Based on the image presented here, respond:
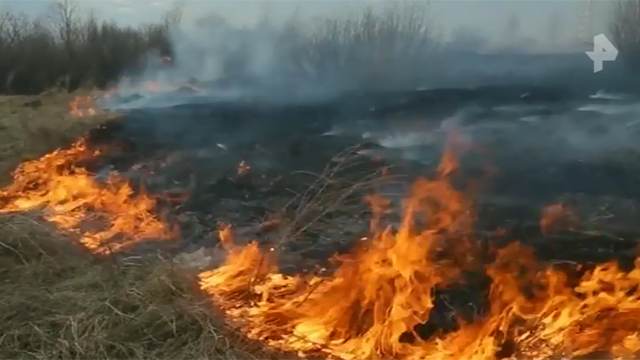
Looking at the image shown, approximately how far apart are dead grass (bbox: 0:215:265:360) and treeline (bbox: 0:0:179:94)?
8.06 meters

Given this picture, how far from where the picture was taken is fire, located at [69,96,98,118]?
465 inches

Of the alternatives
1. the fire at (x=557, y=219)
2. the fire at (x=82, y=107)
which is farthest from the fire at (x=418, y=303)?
the fire at (x=82, y=107)

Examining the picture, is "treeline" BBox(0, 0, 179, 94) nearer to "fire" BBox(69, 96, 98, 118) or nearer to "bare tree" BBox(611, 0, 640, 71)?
"fire" BBox(69, 96, 98, 118)

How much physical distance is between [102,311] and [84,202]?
9.66 feet

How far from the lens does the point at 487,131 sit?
747 cm

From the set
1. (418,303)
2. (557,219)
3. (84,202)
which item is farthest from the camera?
(84,202)

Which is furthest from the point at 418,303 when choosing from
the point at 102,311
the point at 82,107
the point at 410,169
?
the point at 82,107

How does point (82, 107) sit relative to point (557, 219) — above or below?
below

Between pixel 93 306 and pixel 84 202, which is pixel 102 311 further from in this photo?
pixel 84 202

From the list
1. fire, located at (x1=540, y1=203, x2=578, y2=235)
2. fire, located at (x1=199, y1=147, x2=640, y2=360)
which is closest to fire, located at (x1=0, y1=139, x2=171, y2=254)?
fire, located at (x1=199, y1=147, x2=640, y2=360)

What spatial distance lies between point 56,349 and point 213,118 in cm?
693

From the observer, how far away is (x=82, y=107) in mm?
12273

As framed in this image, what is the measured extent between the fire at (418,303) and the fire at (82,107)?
7.19 m

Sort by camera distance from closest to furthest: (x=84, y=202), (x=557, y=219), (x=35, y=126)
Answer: (x=557, y=219)
(x=84, y=202)
(x=35, y=126)
